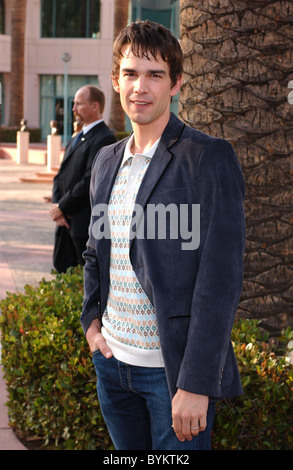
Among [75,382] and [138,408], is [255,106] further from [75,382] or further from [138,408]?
[138,408]

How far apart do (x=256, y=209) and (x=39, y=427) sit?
6.22ft

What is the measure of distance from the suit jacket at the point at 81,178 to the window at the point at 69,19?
38.3 meters

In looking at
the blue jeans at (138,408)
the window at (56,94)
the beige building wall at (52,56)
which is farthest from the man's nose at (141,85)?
the window at (56,94)

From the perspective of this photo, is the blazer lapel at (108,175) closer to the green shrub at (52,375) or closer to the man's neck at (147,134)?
the man's neck at (147,134)

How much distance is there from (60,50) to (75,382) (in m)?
41.7

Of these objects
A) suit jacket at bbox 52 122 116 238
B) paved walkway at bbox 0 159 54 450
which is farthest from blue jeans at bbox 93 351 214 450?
suit jacket at bbox 52 122 116 238

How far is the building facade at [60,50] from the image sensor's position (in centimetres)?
4272

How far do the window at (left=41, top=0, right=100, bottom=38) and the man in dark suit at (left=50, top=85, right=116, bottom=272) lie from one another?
38.2 metres

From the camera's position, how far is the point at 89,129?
645cm

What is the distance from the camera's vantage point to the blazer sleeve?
226 centimetres

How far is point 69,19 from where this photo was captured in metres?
43.6

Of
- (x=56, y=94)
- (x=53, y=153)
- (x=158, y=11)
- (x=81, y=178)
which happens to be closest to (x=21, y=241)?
(x=81, y=178)

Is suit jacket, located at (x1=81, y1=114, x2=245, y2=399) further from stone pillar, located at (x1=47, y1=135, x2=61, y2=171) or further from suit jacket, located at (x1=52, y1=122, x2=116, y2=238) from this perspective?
stone pillar, located at (x1=47, y1=135, x2=61, y2=171)

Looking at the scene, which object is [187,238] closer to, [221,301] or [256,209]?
[221,301]
